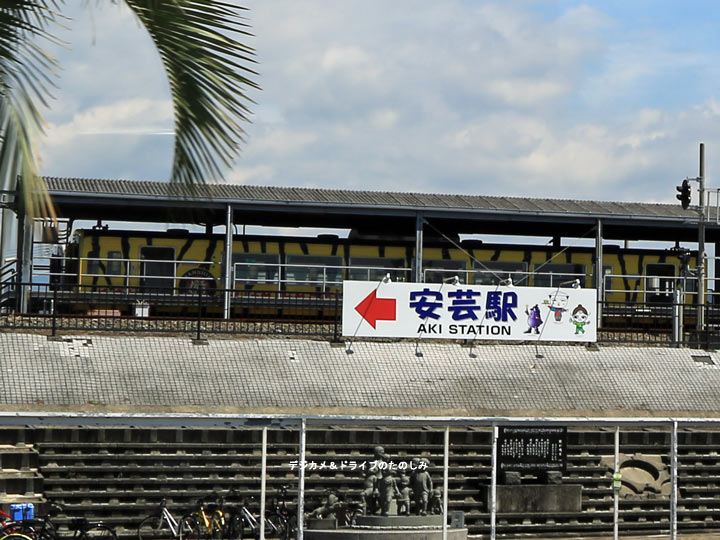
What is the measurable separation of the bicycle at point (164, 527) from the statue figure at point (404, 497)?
2.82 m

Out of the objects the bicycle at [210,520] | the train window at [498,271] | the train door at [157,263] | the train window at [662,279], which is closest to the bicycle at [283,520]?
the bicycle at [210,520]

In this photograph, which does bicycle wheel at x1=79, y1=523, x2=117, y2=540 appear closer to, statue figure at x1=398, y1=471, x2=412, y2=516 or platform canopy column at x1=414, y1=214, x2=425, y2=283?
statue figure at x1=398, y1=471, x2=412, y2=516

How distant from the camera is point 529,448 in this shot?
652 inches

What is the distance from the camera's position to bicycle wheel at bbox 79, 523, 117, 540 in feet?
48.2

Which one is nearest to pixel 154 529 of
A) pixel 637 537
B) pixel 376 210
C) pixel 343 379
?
pixel 637 537

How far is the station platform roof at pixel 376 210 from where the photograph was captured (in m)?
31.5

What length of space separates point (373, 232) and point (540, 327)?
1083cm

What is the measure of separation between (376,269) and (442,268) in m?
2.19

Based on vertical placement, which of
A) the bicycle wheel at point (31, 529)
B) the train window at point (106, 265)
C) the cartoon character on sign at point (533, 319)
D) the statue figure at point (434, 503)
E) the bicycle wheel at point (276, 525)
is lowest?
the bicycle wheel at point (276, 525)

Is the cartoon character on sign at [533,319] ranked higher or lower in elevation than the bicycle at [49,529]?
higher

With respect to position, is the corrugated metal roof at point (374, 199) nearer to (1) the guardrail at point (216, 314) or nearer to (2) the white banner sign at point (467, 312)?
(1) the guardrail at point (216, 314)

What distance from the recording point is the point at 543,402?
24625mm

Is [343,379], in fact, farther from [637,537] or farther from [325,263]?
[325,263]

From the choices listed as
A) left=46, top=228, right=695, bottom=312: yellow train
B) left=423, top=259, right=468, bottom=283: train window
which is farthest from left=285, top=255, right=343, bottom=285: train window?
left=423, top=259, right=468, bottom=283: train window
